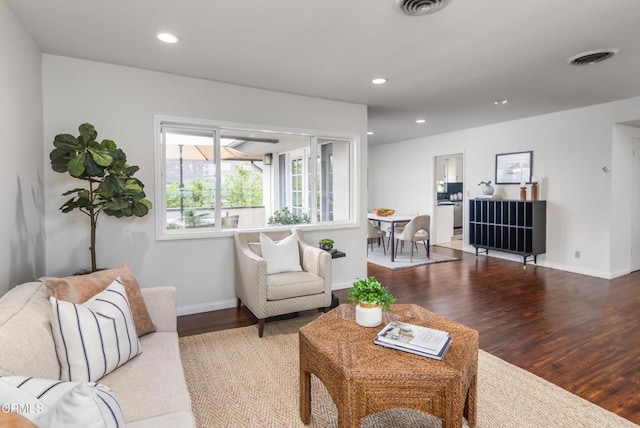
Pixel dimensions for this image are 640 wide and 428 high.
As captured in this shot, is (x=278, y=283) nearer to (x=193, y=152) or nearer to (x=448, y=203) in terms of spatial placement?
(x=193, y=152)

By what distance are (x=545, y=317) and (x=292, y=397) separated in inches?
106

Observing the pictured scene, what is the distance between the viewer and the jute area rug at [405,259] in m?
5.84

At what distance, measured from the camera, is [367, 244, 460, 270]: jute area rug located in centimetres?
584

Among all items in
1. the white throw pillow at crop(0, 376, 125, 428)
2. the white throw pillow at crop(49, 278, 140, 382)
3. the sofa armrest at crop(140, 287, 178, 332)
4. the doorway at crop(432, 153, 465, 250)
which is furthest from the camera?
the doorway at crop(432, 153, 465, 250)

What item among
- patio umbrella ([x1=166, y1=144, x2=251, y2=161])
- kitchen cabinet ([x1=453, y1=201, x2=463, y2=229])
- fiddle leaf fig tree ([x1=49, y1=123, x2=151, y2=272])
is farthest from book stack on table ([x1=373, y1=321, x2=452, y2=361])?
kitchen cabinet ([x1=453, y1=201, x2=463, y2=229])

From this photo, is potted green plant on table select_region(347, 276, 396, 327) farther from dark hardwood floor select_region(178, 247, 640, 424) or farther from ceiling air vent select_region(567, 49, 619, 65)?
ceiling air vent select_region(567, 49, 619, 65)

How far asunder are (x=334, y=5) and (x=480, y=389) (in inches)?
101

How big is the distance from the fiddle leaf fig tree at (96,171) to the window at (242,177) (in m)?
0.59

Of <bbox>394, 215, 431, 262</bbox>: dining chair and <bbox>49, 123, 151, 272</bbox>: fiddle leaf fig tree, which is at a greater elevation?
<bbox>49, 123, 151, 272</bbox>: fiddle leaf fig tree

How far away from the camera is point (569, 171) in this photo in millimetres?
5320

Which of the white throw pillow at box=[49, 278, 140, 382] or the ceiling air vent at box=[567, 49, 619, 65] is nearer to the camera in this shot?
the white throw pillow at box=[49, 278, 140, 382]

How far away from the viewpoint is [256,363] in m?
2.60

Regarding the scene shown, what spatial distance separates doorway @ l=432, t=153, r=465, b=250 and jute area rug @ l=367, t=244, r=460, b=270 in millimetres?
1094

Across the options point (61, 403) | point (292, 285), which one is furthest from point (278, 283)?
point (61, 403)
